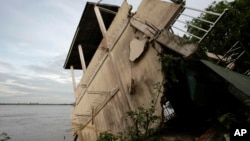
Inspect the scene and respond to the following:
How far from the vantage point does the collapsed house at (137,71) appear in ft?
18.0

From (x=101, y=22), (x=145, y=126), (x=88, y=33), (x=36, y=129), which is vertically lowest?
(x=145, y=126)

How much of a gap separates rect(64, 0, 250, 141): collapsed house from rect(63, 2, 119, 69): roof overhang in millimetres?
68

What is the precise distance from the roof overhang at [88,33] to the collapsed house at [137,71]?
0.07 metres

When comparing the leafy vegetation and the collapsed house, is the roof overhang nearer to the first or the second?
the collapsed house

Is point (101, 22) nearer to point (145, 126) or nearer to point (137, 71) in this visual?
point (137, 71)

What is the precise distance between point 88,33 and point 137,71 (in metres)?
5.86

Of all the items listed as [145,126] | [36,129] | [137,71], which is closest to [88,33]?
[137,71]

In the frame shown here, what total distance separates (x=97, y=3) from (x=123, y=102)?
4.39 metres

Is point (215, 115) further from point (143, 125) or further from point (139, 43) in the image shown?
point (139, 43)

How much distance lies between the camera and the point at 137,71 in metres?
6.49

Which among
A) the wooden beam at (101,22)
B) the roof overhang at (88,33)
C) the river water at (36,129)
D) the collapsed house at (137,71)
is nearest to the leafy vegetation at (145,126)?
the collapsed house at (137,71)

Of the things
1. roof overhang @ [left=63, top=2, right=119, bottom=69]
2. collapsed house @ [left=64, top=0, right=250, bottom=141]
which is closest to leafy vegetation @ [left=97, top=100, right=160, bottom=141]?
collapsed house @ [left=64, top=0, right=250, bottom=141]

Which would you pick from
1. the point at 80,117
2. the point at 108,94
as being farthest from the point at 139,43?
the point at 80,117

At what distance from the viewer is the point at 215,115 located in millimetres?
5664
